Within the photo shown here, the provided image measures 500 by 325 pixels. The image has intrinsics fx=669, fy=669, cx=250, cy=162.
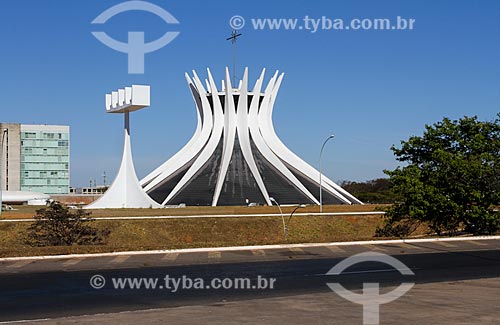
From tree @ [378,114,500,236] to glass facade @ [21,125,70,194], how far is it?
101 m

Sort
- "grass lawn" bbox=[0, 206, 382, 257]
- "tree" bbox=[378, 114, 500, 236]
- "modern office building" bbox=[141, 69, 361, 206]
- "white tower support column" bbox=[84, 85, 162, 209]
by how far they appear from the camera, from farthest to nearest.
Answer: "modern office building" bbox=[141, 69, 361, 206], "white tower support column" bbox=[84, 85, 162, 209], "grass lawn" bbox=[0, 206, 382, 257], "tree" bbox=[378, 114, 500, 236]

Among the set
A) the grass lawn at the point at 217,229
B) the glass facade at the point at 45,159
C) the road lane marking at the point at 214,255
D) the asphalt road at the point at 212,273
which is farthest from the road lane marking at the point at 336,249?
the glass facade at the point at 45,159

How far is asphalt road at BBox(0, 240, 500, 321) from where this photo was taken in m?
11.7

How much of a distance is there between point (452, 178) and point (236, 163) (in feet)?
129

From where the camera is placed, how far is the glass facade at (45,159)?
124 meters

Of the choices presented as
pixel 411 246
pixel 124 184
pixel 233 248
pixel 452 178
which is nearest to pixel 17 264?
pixel 233 248

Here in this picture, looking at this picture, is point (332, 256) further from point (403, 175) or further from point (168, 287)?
point (403, 175)

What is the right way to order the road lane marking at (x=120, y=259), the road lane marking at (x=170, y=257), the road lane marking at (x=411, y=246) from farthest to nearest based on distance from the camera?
the road lane marking at (x=411, y=246)
the road lane marking at (x=170, y=257)
the road lane marking at (x=120, y=259)

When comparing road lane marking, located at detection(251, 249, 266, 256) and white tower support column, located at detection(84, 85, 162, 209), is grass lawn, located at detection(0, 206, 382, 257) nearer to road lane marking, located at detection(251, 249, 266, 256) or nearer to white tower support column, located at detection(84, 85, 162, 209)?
white tower support column, located at detection(84, 85, 162, 209)

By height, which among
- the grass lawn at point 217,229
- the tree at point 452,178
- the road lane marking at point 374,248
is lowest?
the grass lawn at point 217,229

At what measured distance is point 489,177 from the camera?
1205 inches

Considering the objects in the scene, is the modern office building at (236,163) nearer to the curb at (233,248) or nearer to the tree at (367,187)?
the tree at (367,187)

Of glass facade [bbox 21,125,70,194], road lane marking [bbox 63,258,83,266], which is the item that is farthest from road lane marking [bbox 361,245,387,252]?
glass facade [bbox 21,125,70,194]

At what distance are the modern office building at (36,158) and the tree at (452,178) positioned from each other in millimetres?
100795
